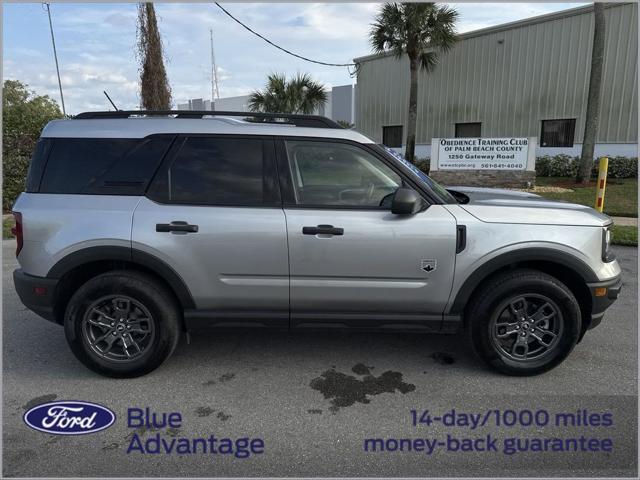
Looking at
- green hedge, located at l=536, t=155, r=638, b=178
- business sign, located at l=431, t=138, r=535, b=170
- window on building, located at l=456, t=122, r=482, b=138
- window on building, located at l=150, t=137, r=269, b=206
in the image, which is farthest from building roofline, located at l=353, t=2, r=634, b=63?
window on building, located at l=150, t=137, r=269, b=206

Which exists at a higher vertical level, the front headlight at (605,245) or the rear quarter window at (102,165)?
the rear quarter window at (102,165)

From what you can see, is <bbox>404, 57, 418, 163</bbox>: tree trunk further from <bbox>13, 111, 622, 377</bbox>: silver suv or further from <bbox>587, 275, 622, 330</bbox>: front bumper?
<bbox>587, 275, 622, 330</bbox>: front bumper

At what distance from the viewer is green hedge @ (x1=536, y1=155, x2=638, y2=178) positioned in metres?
15.0

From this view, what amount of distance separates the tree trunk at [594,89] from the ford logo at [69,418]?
1459 cm

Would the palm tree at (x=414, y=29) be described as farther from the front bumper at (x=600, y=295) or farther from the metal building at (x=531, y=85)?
the front bumper at (x=600, y=295)

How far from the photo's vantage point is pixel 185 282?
→ 11.0 feet

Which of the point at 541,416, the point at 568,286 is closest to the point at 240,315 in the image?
the point at 541,416

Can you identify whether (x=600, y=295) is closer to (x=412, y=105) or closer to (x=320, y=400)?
(x=320, y=400)

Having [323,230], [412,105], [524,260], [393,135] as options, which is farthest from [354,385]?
[393,135]

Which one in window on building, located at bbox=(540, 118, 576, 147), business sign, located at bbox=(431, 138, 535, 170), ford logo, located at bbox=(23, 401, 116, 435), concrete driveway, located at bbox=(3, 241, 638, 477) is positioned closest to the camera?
concrete driveway, located at bbox=(3, 241, 638, 477)

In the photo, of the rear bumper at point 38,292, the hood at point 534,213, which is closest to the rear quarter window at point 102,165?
the rear bumper at point 38,292

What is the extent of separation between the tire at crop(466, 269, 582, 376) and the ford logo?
263cm

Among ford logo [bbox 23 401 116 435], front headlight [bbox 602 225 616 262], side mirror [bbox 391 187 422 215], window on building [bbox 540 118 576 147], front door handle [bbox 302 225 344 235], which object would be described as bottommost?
ford logo [bbox 23 401 116 435]

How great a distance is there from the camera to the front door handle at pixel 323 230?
3232 mm
